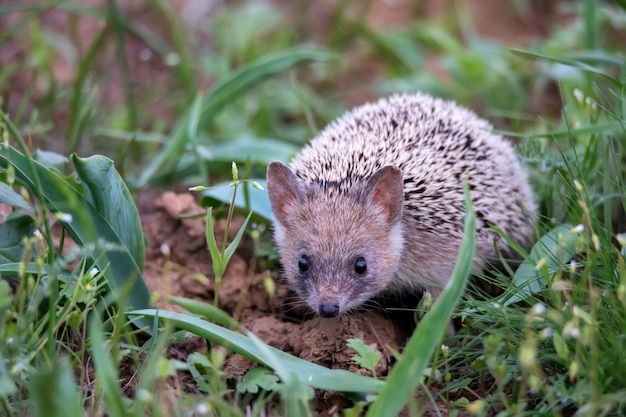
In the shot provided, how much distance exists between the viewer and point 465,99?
26.2 feet

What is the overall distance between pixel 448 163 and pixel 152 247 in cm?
226

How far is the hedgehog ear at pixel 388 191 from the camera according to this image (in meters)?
4.77

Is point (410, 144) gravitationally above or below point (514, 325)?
above

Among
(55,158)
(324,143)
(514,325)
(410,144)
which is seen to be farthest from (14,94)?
(514,325)

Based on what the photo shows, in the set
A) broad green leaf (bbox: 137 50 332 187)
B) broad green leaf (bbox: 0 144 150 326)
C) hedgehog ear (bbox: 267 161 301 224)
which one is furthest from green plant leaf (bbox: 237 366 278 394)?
broad green leaf (bbox: 137 50 332 187)

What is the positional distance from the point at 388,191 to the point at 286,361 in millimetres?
1433

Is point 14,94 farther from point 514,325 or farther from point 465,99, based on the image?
point 514,325

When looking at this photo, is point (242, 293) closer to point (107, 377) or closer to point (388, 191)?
point (388, 191)

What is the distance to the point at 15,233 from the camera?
4562 millimetres

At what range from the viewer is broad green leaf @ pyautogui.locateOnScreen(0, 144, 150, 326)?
13.9 ft

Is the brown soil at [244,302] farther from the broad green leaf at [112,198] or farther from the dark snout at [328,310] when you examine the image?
the broad green leaf at [112,198]

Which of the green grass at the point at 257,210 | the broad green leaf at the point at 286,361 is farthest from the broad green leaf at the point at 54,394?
the broad green leaf at the point at 286,361

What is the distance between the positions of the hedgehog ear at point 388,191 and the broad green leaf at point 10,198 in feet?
6.88

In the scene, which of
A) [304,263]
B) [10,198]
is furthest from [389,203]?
[10,198]
